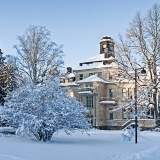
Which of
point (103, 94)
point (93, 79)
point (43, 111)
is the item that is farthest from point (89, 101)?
point (43, 111)

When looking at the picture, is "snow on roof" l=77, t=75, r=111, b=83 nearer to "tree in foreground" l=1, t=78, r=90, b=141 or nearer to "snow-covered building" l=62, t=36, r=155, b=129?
"snow-covered building" l=62, t=36, r=155, b=129

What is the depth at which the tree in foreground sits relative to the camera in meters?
18.2

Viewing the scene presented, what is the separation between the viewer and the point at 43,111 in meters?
19.0

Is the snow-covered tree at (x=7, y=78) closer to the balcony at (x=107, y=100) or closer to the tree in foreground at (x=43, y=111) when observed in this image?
the balcony at (x=107, y=100)

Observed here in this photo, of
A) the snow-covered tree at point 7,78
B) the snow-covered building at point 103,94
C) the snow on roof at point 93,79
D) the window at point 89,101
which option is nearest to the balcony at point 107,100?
the snow-covered building at point 103,94

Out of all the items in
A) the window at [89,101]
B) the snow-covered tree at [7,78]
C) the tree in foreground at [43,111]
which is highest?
the snow-covered tree at [7,78]

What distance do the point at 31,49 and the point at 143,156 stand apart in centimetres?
2770

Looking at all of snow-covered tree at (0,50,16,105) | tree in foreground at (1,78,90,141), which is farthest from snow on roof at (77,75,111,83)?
tree in foreground at (1,78,90,141)

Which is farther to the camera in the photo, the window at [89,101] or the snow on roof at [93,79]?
the window at [89,101]

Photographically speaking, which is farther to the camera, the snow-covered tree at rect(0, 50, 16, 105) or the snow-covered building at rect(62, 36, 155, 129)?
the snow-covered building at rect(62, 36, 155, 129)

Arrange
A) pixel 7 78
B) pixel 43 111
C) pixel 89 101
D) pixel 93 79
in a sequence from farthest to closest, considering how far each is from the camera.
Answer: pixel 89 101 < pixel 93 79 < pixel 7 78 < pixel 43 111

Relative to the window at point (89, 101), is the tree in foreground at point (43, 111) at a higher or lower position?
lower

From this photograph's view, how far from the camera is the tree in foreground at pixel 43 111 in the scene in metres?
18.2

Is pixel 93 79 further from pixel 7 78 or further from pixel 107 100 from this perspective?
pixel 7 78
